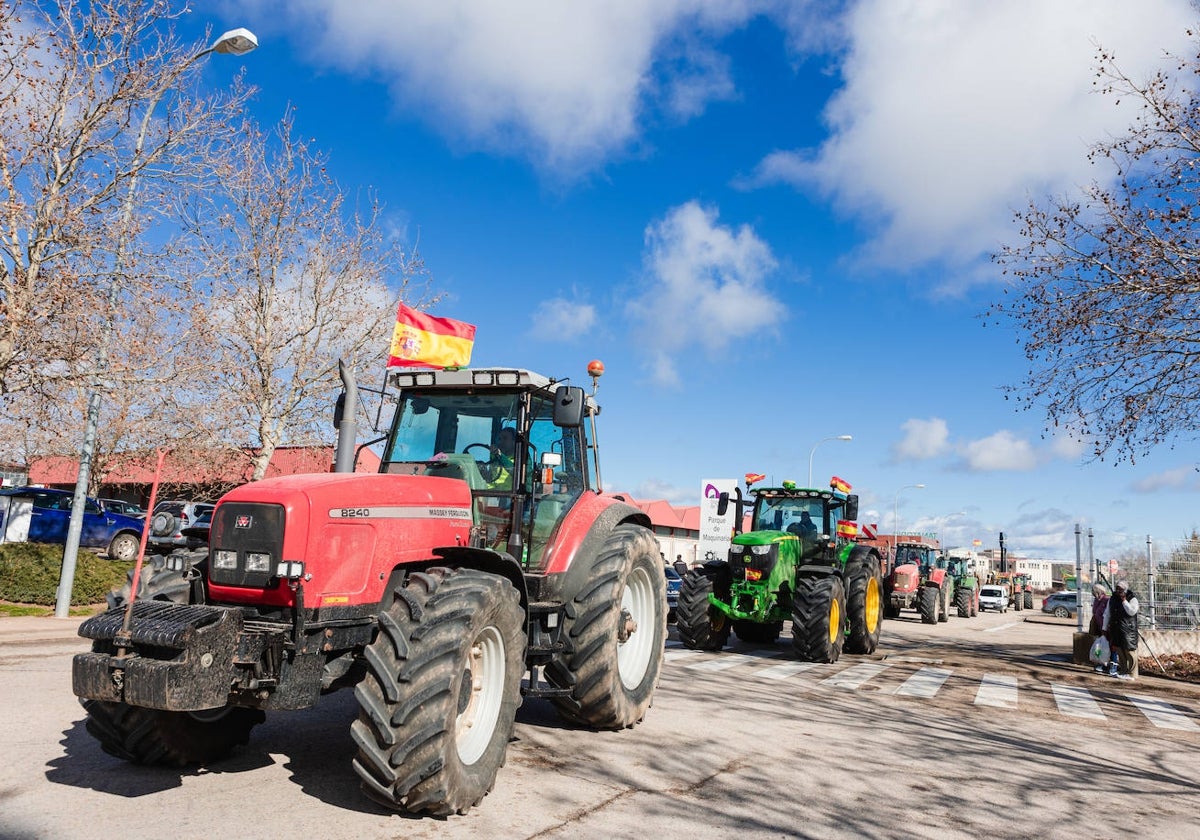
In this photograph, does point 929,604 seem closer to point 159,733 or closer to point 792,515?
point 792,515

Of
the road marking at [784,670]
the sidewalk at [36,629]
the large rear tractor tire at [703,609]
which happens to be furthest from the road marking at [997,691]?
the sidewalk at [36,629]

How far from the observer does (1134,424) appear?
13.1m

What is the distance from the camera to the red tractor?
158 inches

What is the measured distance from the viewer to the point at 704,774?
220 inches

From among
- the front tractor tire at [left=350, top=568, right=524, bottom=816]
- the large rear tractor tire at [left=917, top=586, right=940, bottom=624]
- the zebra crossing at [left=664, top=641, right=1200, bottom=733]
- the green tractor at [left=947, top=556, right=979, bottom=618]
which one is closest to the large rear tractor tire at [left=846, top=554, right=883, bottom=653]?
the zebra crossing at [left=664, top=641, right=1200, bottom=733]

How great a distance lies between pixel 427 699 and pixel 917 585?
23137mm

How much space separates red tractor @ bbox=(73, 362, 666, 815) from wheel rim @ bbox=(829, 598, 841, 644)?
20.6 feet

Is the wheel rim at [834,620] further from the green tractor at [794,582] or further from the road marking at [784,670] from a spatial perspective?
the road marking at [784,670]

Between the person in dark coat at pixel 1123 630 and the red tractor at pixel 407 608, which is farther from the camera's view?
the person in dark coat at pixel 1123 630

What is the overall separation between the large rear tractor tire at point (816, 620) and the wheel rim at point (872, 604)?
152 cm

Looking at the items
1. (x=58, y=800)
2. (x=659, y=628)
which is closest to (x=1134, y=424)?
(x=659, y=628)

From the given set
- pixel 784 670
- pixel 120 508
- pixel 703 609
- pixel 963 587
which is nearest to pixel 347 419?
pixel 784 670

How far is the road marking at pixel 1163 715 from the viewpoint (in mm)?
8844

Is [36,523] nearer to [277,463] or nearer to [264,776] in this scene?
[277,463]
